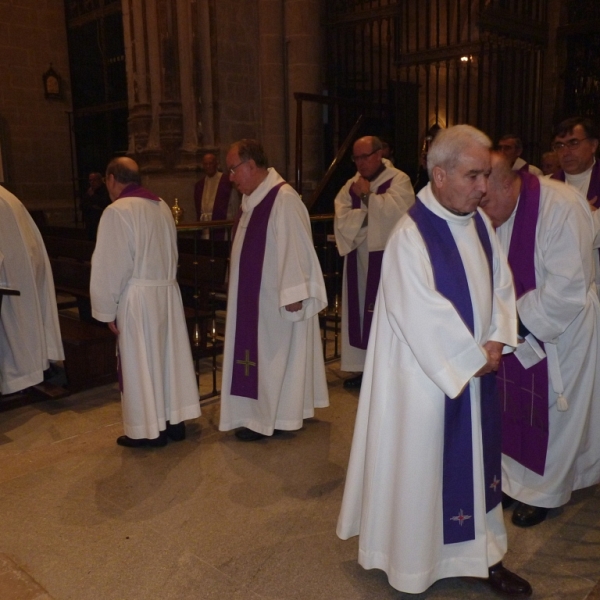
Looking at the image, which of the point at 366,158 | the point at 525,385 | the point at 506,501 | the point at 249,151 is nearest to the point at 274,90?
the point at 366,158

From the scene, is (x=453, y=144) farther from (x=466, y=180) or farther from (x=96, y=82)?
(x=96, y=82)

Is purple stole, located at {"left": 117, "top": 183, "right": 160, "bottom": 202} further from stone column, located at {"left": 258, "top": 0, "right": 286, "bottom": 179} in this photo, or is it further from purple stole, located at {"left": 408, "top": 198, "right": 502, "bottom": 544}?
stone column, located at {"left": 258, "top": 0, "right": 286, "bottom": 179}

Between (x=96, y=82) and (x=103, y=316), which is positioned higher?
(x=96, y=82)

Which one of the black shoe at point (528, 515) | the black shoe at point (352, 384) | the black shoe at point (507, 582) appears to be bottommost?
the black shoe at point (352, 384)

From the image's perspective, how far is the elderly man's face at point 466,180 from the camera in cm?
223

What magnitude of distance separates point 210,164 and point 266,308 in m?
4.97

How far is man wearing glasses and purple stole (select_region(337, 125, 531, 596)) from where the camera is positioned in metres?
2.23

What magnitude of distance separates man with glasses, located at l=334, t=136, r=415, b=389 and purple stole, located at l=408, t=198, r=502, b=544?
2370 mm

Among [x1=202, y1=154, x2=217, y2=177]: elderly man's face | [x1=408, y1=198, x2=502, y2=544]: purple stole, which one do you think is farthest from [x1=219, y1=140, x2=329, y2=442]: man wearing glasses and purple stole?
[x1=202, y1=154, x2=217, y2=177]: elderly man's face

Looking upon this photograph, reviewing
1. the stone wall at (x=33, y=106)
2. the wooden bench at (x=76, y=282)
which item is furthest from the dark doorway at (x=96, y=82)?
the wooden bench at (x=76, y=282)

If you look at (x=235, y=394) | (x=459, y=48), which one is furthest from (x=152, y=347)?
(x=459, y=48)

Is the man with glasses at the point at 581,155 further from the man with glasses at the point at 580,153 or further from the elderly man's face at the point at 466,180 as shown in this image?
the elderly man's face at the point at 466,180

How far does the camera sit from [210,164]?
8.58 meters

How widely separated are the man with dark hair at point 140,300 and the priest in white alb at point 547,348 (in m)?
1.95
